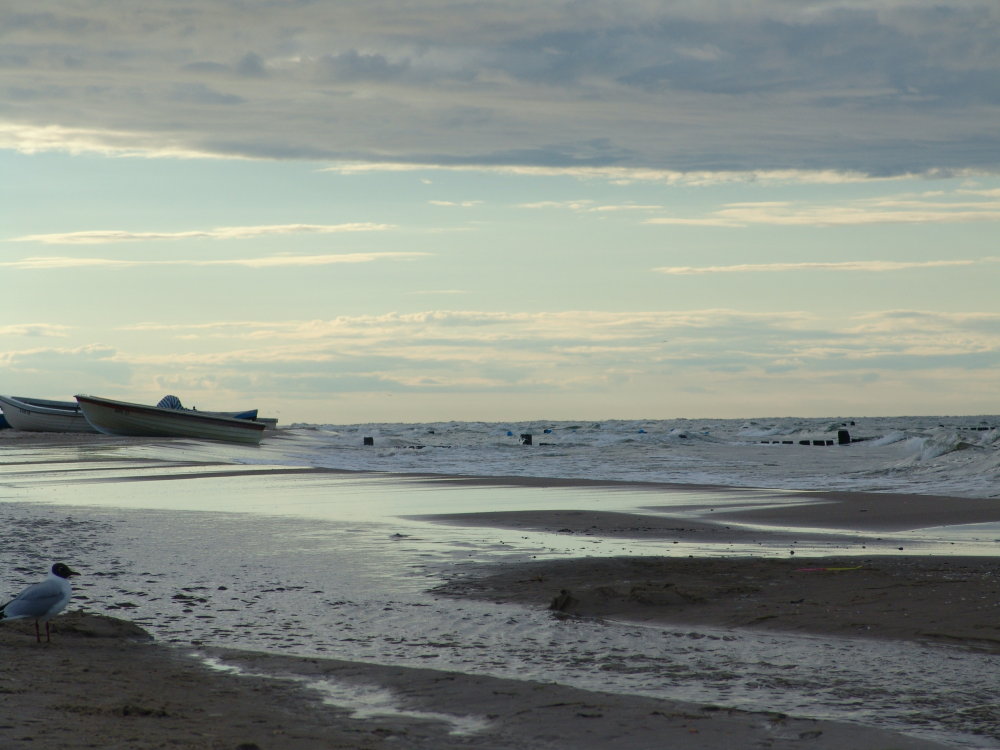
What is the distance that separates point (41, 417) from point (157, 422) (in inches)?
381

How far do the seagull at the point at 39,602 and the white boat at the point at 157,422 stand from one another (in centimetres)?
4222

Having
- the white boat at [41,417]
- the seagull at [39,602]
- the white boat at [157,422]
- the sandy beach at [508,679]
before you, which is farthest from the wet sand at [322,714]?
the white boat at [41,417]

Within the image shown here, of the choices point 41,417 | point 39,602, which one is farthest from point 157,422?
point 39,602

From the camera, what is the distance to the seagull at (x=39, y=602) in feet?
22.4

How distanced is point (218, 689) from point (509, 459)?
3345cm

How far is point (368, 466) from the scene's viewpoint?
3484 cm

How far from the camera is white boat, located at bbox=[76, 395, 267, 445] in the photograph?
156 ft

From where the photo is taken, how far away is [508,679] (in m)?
→ 6.42

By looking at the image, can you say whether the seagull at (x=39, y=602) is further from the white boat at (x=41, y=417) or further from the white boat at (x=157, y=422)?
the white boat at (x=41, y=417)

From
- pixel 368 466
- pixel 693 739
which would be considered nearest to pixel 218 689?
pixel 693 739

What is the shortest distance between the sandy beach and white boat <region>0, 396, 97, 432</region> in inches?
1730

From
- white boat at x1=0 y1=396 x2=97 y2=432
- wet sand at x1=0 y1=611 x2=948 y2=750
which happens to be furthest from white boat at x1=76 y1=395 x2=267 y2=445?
wet sand at x1=0 y1=611 x2=948 y2=750

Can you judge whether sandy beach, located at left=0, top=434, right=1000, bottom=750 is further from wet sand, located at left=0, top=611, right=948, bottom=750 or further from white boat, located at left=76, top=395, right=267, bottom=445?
white boat, located at left=76, top=395, right=267, bottom=445

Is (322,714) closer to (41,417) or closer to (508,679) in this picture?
(508,679)
